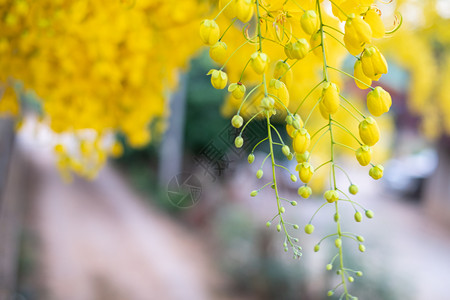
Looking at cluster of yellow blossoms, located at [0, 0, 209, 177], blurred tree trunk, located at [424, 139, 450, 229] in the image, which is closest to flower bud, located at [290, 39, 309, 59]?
cluster of yellow blossoms, located at [0, 0, 209, 177]

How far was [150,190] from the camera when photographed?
5.61 meters

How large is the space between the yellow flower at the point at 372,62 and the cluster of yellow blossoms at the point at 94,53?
384mm

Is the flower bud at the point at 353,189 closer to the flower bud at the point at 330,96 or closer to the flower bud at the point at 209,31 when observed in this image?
the flower bud at the point at 330,96

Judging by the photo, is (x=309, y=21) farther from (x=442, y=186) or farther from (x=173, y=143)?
(x=442, y=186)

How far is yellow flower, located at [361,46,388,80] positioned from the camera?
0.36 metres

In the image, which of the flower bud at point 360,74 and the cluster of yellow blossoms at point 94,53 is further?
the cluster of yellow blossoms at point 94,53

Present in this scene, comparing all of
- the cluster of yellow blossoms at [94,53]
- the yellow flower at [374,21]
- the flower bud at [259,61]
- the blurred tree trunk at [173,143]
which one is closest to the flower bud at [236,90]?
the flower bud at [259,61]

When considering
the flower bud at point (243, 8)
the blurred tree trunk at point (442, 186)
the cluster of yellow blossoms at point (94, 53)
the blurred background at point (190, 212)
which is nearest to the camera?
the flower bud at point (243, 8)

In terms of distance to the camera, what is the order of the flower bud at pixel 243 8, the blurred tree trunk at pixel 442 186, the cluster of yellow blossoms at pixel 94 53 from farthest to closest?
the blurred tree trunk at pixel 442 186 < the cluster of yellow blossoms at pixel 94 53 < the flower bud at pixel 243 8

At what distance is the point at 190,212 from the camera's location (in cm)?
489

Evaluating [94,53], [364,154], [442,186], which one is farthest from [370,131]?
[442,186]

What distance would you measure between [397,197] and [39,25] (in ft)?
22.7

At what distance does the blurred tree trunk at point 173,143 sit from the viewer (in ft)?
17.3

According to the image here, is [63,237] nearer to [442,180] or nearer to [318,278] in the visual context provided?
[318,278]
